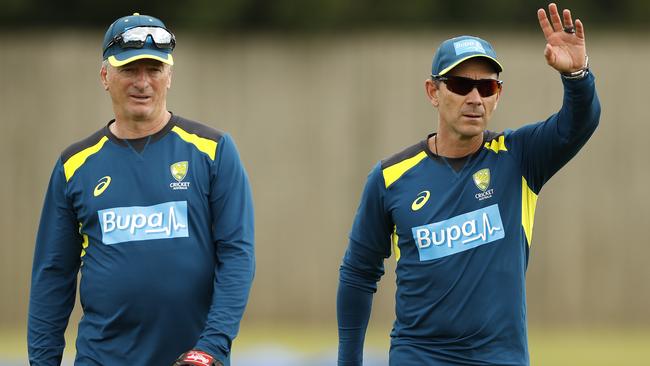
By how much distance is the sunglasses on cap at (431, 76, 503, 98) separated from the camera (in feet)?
19.5

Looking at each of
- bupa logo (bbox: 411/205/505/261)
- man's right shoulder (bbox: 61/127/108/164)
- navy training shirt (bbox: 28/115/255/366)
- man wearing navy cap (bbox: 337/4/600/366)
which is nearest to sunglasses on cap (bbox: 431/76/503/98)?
man wearing navy cap (bbox: 337/4/600/366)

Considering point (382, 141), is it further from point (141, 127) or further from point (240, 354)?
point (141, 127)

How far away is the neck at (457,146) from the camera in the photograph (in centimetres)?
600

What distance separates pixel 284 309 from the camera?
14.8 meters

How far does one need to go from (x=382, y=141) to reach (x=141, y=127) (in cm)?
888

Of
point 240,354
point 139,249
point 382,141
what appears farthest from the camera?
point 382,141

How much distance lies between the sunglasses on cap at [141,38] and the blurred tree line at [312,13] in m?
9.28

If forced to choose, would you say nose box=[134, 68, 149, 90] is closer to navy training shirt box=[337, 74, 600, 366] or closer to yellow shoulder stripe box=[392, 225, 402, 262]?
Result: navy training shirt box=[337, 74, 600, 366]

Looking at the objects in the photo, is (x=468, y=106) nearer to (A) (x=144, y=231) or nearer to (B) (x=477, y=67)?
(B) (x=477, y=67)

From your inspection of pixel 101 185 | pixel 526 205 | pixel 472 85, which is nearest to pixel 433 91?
pixel 472 85

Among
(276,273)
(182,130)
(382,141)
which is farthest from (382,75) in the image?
(182,130)

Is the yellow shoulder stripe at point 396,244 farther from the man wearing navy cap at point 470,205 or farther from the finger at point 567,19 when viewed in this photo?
the finger at point 567,19

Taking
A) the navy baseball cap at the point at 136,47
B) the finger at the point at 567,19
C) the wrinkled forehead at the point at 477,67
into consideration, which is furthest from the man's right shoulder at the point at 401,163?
the navy baseball cap at the point at 136,47

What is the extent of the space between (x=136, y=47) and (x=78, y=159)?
1.97 ft
